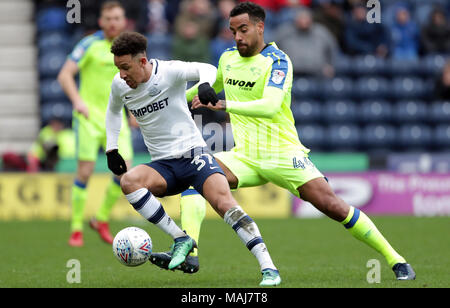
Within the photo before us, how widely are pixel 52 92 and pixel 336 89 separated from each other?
5.33m

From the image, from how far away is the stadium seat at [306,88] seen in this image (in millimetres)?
15602

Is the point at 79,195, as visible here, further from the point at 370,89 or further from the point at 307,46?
the point at 370,89

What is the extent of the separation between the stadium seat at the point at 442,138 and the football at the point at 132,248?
9721mm

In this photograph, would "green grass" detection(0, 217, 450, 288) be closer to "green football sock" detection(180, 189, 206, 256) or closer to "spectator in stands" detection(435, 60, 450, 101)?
"green football sock" detection(180, 189, 206, 256)

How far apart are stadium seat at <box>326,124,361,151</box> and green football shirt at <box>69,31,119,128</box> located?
6.30m

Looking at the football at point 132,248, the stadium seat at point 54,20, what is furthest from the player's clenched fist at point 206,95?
the stadium seat at point 54,20

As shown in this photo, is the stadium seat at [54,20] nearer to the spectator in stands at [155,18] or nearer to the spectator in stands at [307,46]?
the spectator in stands at [155,18]

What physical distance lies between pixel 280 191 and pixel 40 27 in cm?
656

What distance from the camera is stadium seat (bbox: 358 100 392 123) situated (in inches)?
616

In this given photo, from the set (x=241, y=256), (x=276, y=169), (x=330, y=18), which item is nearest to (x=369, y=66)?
(x=330, y=18)

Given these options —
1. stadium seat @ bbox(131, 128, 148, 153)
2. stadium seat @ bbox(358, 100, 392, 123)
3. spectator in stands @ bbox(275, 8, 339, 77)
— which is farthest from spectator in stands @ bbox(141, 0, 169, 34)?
stadium seat @ bbox(358, 100, 392, 123)

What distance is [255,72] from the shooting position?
703 centimetres

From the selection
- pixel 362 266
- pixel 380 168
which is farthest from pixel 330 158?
pixel 362 266
